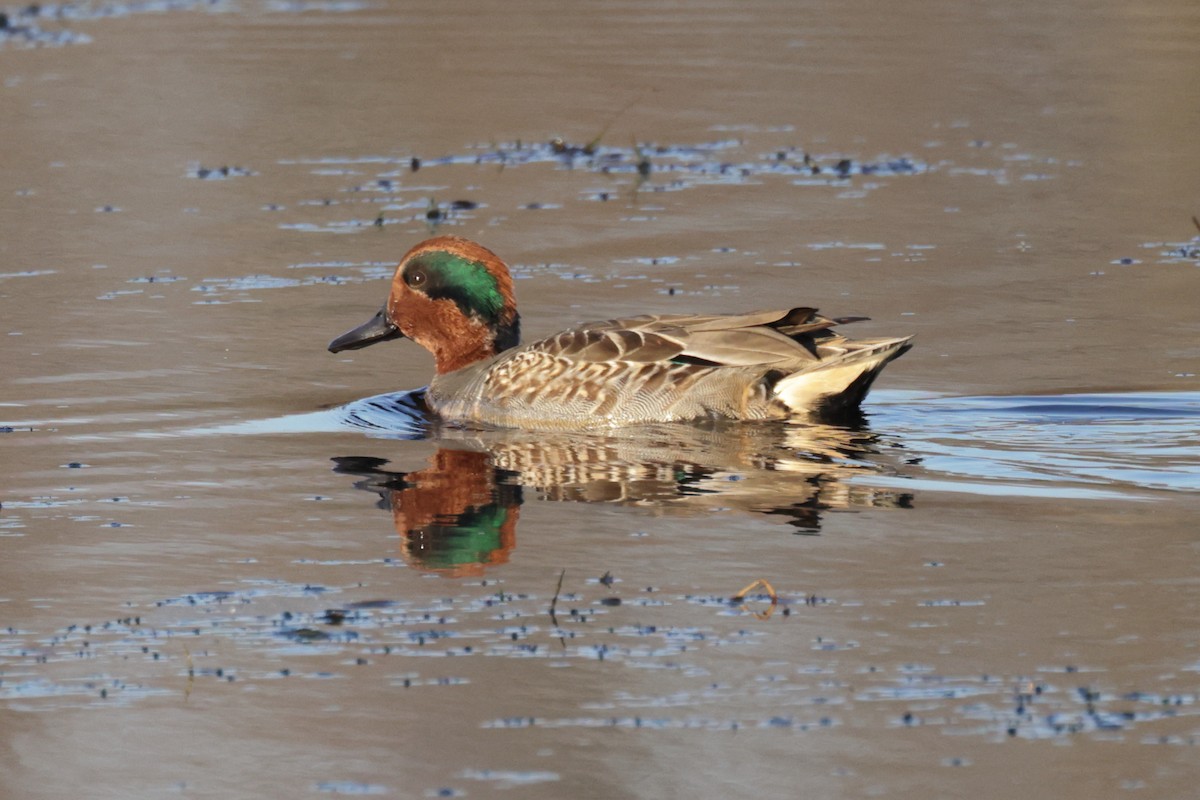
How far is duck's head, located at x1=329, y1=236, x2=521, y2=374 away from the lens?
10.1 metres

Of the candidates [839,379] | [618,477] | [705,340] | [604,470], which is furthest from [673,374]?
[618,477]

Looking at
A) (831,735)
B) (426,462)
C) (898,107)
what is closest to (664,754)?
(831,735)

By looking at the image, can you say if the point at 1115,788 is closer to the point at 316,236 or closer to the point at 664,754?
the point at 664,754

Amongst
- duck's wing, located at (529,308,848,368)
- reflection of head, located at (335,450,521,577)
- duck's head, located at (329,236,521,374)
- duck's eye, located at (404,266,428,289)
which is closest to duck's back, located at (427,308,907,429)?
duck's wing, located at (529,308,848,368)

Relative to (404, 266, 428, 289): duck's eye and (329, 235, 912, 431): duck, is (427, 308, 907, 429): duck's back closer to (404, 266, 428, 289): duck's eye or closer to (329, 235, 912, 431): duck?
(329, 235, 912, 431): duck

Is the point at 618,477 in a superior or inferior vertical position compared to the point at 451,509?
superior

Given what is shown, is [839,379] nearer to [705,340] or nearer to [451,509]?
[705,340]

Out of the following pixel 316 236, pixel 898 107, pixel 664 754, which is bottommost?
pixel 664 754

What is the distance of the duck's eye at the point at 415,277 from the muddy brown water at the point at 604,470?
56cm

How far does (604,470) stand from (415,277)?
2.35 meters

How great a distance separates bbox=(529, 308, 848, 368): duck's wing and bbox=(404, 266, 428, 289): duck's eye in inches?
49.5

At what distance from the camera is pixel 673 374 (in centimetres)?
911

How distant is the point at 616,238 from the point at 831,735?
27.9 ft

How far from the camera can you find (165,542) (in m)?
7.18
